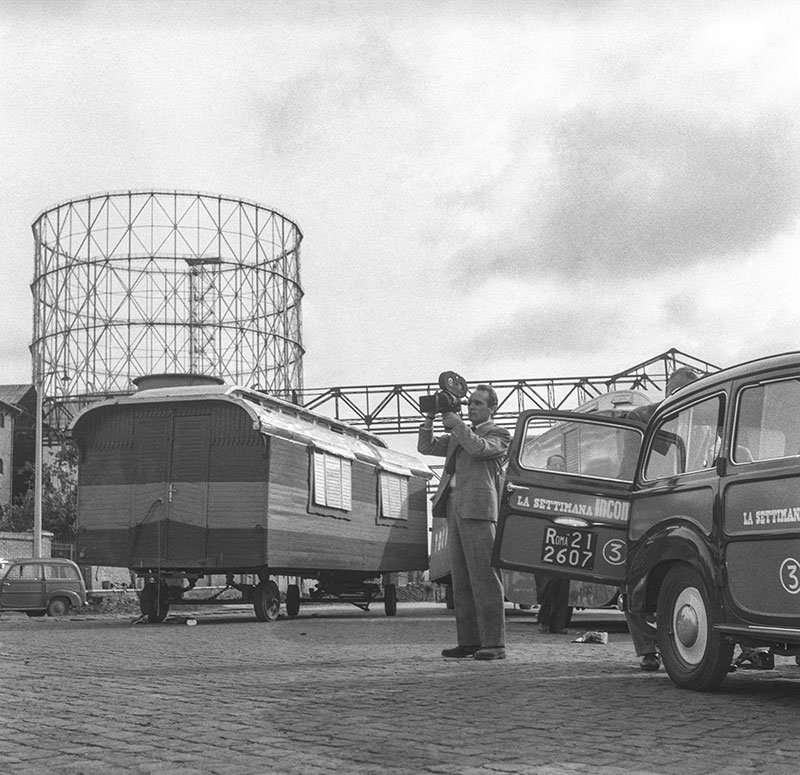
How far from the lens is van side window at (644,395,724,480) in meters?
7.46

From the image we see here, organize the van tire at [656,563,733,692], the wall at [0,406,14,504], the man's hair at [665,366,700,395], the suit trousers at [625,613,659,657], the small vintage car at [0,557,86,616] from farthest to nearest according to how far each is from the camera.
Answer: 1. the wall at [0,406,14,504]
2. the small vintage car at [0,557,86,616]
3. the man's hair at [665,366,700,395]
4. the suit trousers at [625,613,659,657]
5. the van tire at [656,563,733,692]

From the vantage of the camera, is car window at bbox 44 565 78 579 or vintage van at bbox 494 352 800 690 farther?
car window at bbox 44 565 78 579

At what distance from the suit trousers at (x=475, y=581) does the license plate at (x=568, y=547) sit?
74 cm

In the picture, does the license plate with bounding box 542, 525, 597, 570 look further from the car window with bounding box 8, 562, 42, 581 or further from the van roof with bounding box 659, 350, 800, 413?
the car window with bounding box 8, 562, 42, 581

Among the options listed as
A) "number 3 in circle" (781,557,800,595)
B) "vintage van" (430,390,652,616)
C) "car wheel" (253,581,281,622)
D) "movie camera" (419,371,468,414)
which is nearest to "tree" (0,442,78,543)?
"car wheel" (253,581,281,622)

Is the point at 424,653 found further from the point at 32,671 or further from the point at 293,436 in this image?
the point at 293,436

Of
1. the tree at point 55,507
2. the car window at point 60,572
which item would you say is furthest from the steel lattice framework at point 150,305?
the car window at point 60,572

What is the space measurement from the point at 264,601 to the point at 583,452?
10323mm

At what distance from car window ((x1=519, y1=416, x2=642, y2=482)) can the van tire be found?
1.31 metres

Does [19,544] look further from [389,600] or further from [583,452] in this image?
[583,452]

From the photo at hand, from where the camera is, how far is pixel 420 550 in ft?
84.3

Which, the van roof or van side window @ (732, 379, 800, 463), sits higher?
the van roof

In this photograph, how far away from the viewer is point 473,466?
932cm

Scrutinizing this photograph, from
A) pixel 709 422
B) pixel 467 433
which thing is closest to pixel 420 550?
pixel 467 433
